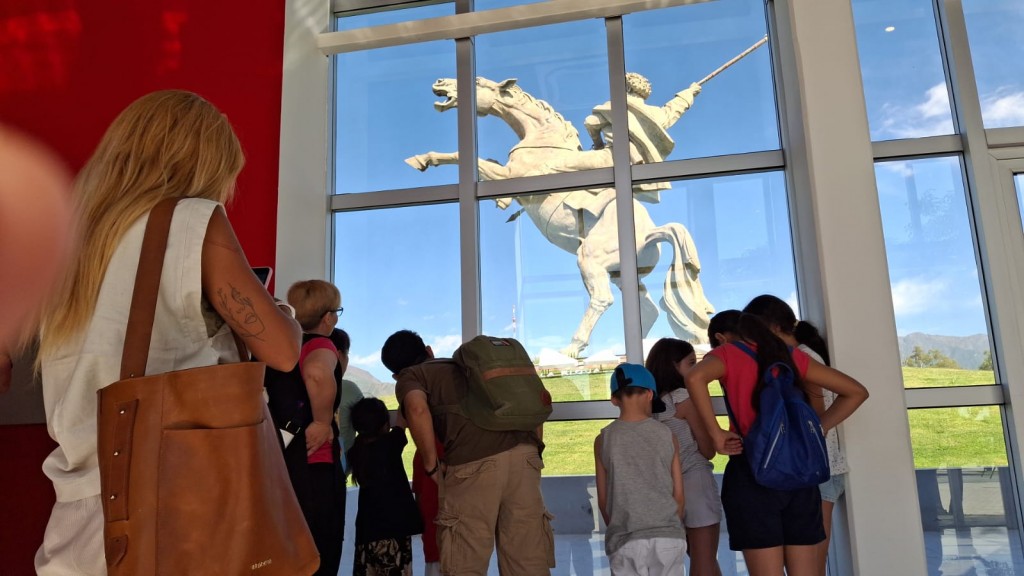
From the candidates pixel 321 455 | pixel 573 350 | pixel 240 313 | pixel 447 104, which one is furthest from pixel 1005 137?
pixel 240 313

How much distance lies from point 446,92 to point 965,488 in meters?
4.03

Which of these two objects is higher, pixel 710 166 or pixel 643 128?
pixel 643 128

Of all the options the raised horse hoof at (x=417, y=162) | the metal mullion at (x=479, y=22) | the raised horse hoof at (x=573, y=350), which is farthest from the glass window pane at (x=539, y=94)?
the raised horse hoof at (x=573, y=350)

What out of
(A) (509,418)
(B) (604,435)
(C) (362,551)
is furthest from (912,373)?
(C) (362,551)

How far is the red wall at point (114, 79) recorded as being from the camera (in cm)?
223

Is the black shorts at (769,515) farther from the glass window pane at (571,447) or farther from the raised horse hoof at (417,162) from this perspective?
the raised horse hoof at (417,162)

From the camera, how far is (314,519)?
7.89 ft

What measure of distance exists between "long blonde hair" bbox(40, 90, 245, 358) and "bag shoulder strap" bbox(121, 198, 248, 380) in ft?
0.16

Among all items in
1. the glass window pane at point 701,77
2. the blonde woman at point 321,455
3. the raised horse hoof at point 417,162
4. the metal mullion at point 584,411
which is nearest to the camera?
the blonde woman at point 321,455

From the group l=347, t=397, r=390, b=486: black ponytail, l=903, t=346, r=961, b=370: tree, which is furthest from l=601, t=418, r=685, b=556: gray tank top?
l=903, t=346, r=961, b=370: tree

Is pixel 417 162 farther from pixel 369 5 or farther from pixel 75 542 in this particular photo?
pixel 75 542

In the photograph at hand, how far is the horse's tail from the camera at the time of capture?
4.25 meters

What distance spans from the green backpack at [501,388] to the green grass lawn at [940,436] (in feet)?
4.87

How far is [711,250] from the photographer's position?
4309 millimetres
